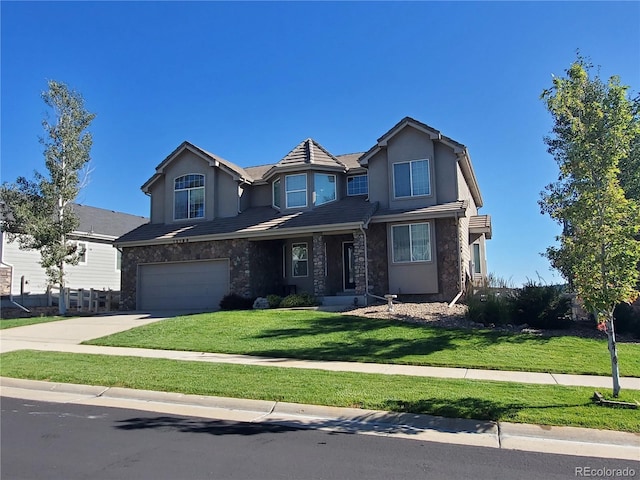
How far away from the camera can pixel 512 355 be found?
11.3m

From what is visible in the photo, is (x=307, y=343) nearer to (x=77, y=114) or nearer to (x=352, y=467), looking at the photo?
(x=352, y=467)

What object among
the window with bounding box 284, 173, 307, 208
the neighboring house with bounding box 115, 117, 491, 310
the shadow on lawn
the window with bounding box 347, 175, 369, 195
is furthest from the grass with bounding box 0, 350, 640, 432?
the window with bounding box 347, 175, 369, 195

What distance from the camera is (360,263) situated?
65.4ft

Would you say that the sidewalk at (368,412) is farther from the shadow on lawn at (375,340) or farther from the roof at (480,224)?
the roof at (480,224)

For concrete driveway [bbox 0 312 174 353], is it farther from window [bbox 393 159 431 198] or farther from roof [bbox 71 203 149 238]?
roof [bbox 71 203 149 238]

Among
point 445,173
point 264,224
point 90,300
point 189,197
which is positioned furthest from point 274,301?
point 90,300

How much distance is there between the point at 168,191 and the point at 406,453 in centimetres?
2165

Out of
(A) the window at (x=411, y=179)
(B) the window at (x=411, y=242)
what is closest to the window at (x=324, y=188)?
(A) the window at (x=411, y=179)

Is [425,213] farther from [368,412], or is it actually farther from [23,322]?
[23,322]

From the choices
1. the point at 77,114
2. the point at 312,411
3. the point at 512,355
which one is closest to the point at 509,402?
the point at 312,411

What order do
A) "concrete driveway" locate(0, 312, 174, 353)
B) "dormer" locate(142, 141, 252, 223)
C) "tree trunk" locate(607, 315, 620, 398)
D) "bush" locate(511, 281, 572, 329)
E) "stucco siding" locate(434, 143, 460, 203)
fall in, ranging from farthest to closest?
"dormer" locate(142, 141, 252, 223) → "stucco siding" locate(434, 143, 460, 203) → "concrete driveway" locate(0, 312, 174, 353) → "bush" locate(511, 281, 572, 329) → "tree trunk" locate(607, 315, 620, 398)

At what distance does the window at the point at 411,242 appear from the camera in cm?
1995

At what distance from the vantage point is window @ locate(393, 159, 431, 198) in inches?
814

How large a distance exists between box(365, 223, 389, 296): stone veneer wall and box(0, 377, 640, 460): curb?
1261 cm
